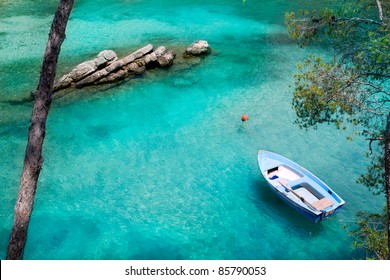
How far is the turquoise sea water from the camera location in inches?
579

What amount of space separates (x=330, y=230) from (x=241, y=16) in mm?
21408

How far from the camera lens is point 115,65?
78.3 feet

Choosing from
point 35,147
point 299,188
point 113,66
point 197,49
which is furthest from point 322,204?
point 197,49

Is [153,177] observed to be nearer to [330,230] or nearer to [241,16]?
[330,230]

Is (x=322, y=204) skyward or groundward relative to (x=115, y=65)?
groundward

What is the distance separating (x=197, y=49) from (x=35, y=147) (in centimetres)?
1809

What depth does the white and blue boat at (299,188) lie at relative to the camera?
14961 millimetres

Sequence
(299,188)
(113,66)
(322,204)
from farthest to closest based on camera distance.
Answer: (113,66), (299,188), (322,204)

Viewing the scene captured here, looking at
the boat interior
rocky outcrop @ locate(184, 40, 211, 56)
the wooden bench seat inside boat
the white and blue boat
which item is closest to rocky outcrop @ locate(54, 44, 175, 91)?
rocky outcrop @ locate(184, 40, 211, 56)

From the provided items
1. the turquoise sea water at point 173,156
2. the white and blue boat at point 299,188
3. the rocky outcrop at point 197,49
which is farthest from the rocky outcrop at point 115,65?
the white and blue boat at point 299,188

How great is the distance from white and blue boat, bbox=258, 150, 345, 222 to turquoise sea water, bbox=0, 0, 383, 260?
61 cm

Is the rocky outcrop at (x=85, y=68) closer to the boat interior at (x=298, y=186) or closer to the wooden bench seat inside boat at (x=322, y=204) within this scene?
the boat interior at (x=298, y=186)

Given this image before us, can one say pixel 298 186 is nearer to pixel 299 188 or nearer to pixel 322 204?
pixel 299 188

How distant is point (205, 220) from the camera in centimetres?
1544
